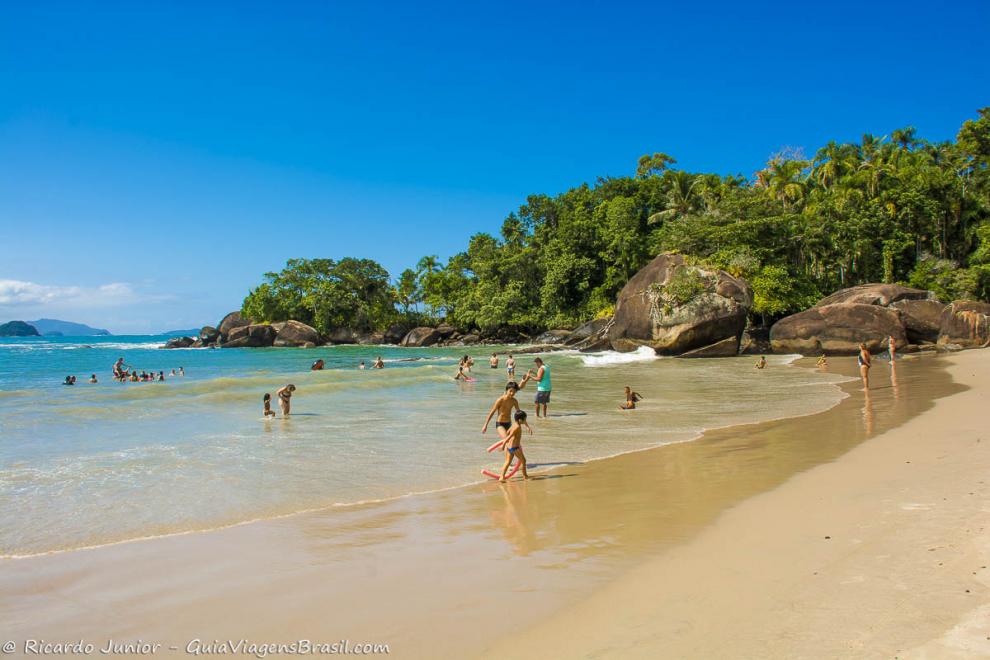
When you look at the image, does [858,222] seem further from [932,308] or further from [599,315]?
[599,315]

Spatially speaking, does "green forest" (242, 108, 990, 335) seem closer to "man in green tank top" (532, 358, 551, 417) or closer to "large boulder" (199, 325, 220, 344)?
"large boulder" (199, 325, 220, 344)

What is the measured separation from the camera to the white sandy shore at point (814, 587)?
140 inches

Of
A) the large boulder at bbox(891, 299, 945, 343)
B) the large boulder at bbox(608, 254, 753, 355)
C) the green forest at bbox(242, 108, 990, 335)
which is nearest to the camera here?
the large boulder at bbox(891, 299, 945, 343)

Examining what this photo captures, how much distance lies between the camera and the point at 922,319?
2978 cm

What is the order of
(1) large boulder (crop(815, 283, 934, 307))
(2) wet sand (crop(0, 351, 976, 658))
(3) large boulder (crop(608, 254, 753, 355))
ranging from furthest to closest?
(3) large boulder (crop(608, 254, 753, 355)) < (1) large boulder (crop(815, 283, 934, 307)) < (2) wet sand (crop(0, 351, 976, 658))

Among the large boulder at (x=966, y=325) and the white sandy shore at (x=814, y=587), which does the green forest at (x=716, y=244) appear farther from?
the white sandy shore at (x=814, y=587)

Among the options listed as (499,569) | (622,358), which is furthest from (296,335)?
(499,569)

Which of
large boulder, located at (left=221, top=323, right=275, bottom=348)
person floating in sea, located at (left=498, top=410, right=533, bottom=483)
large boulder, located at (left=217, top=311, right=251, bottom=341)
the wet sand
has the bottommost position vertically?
the wet sand

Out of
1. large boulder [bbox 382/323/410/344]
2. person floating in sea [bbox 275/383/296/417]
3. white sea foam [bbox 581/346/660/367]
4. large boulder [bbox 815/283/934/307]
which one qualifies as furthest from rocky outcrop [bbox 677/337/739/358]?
large boulder [bbox 382/323/410/344]

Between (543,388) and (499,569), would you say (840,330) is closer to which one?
(543,388)

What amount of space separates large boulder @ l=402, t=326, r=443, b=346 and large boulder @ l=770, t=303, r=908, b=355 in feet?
121

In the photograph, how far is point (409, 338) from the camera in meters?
63.1

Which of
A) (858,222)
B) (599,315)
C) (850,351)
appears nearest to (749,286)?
(850,351)

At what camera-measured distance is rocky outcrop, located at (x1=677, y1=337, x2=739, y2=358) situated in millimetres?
33125
